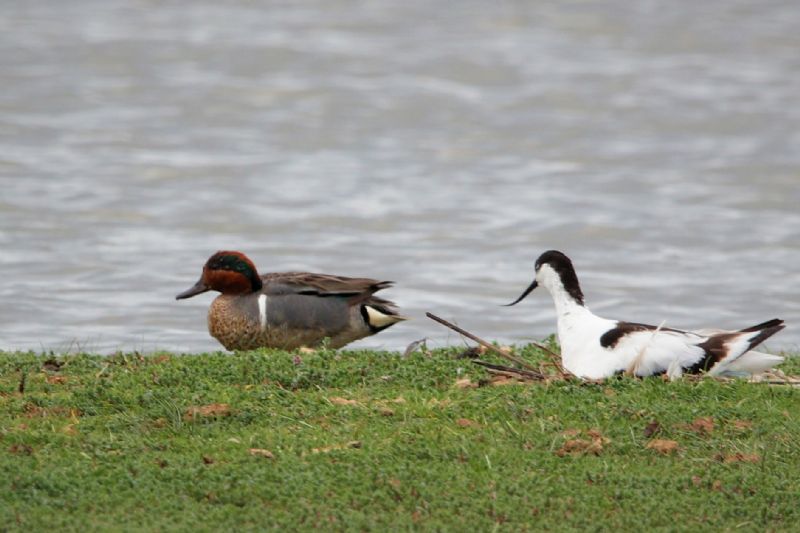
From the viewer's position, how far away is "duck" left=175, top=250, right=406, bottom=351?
31.9ft

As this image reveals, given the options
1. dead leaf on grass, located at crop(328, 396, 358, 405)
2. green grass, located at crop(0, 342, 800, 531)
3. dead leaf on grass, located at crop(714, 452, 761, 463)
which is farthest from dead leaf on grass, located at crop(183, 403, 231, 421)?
dead leaf on grass, located at crop(714, 452, 761, 463)

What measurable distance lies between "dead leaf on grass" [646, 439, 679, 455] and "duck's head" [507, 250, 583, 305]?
1915mm

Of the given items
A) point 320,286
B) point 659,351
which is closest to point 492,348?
point 659,351

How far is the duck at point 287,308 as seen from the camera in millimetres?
9734

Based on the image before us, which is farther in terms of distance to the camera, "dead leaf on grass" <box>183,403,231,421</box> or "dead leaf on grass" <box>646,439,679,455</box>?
"dead leaf on grass" <box>183,403,231,421</box>

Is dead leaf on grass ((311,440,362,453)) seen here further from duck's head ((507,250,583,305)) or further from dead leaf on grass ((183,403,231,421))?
duck's head ((507,250,583,305))

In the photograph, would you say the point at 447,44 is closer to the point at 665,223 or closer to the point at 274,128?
the point at 274,128

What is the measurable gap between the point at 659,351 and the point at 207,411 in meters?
2.58

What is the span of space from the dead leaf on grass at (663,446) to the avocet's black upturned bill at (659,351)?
3.65ft

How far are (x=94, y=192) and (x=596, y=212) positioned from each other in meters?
6.84

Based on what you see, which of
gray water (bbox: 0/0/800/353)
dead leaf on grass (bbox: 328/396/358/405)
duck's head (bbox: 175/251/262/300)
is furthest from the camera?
gray water (bbox: 0/0/800/353)

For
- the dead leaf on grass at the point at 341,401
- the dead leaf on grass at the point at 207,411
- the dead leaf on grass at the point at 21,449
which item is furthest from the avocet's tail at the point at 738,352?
the dead leaf on grass at the point at 21,449

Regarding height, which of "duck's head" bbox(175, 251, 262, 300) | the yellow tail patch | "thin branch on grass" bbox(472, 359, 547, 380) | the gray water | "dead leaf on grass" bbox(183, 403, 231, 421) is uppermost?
the gray water

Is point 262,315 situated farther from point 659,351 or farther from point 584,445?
point 584,445
